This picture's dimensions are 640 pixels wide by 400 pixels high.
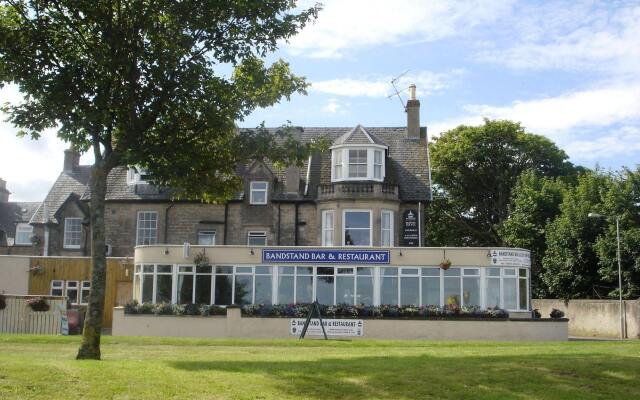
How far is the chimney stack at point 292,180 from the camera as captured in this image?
4088 cm

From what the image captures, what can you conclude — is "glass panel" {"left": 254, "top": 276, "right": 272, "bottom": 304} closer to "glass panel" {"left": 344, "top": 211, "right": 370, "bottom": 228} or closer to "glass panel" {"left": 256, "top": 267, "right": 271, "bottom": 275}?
"glass panel" {"left": 256, "top": 267, "right": 271, "bottom": 275}

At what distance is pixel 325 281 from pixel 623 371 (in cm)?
2084

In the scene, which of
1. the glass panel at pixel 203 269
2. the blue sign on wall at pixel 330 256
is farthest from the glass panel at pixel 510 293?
the glass panel at pixel 203 269

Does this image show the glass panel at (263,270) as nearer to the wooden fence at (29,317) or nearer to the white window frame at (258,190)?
the white window frame at (258,190)

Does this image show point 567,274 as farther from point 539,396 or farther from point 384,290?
point 539,396

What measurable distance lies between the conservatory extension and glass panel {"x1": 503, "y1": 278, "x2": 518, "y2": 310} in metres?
0.05

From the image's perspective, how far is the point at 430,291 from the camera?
33.9 meters

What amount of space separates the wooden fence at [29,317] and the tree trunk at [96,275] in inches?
611

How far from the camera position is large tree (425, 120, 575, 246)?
56.5 meters

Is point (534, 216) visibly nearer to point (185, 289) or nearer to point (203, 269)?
point (203, 269)

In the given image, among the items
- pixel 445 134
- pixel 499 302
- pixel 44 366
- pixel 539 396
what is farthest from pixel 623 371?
Answer: pixel 445 134

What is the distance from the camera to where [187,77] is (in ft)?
57.0

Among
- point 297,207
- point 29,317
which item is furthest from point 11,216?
point 29,317

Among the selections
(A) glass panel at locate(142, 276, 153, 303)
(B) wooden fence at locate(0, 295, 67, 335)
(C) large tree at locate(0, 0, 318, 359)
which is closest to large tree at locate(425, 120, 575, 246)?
(A) glass panel at locate(142, 276, 153, 303)
